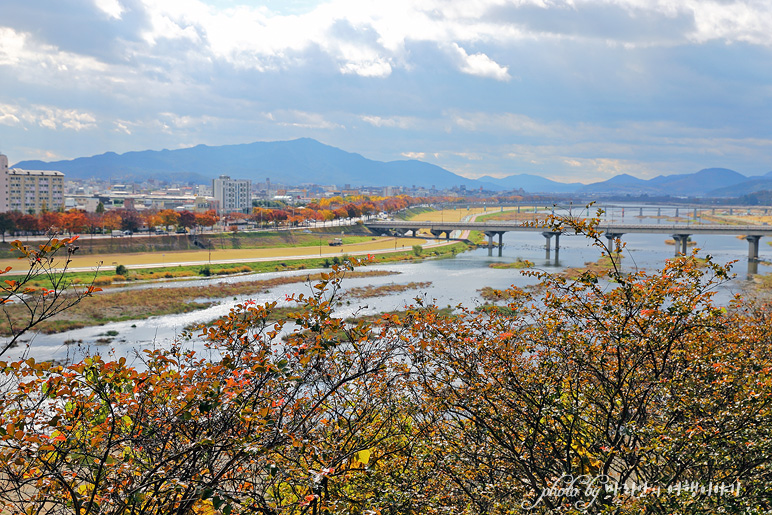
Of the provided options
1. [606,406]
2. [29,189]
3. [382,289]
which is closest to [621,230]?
[382,289]

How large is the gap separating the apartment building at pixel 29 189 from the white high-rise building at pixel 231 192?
41427 millimetres

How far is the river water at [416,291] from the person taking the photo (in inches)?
848

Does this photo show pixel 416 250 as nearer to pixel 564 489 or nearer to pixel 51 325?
pixel 51 325

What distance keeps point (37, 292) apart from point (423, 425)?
4585 mm

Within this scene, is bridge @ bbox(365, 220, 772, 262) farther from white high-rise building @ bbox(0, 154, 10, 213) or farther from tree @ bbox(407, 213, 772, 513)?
white high-rise building @ bbox(0, 154, 10, 213)

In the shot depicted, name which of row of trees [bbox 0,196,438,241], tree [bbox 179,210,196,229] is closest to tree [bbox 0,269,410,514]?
row of trees [bbox 0,196,438,241]

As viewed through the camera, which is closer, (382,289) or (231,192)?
(382,289)

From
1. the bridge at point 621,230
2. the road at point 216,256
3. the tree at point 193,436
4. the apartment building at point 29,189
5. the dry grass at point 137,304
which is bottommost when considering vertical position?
the dry grass at point 137,304

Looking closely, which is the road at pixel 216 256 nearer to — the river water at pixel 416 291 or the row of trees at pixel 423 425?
the river water at pixel 416 291

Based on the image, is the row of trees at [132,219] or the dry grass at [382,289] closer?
the dry grass at [382,289]

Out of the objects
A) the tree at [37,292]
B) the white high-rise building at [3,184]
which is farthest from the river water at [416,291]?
the white high-rise building at [3,184]

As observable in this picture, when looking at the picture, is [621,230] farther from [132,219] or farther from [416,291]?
[132,219]

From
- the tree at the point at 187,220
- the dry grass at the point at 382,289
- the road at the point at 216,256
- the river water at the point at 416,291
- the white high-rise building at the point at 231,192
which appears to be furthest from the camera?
the white high-rise building at the point at 231,192

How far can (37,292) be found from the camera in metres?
6.70
